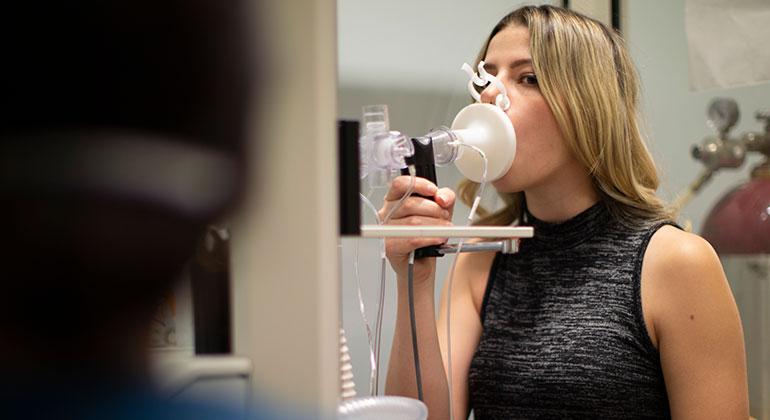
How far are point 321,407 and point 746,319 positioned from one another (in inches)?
65.6

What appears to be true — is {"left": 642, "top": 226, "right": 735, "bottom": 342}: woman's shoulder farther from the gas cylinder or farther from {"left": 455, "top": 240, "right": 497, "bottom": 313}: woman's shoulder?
the gas cylinder

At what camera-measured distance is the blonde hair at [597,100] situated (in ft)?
3.58

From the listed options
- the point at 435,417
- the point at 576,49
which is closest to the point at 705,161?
the point at 576,49

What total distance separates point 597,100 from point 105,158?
0.97 m

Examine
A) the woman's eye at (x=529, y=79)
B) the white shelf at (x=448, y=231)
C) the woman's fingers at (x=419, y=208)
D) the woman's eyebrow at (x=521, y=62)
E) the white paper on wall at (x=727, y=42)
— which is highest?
the white paper on wall at (x=727, y=42)

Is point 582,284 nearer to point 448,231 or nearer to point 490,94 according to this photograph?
point 490,94

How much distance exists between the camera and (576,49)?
3.67 ft

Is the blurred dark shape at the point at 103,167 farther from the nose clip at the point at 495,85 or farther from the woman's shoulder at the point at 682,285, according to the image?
the woman's shoulder at the point at 682,285

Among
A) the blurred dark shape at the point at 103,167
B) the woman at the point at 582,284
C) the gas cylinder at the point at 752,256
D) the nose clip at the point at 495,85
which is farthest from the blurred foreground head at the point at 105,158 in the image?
the gas cylinder at the point at 752,256

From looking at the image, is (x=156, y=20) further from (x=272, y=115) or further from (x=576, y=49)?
(x=576, y=49)

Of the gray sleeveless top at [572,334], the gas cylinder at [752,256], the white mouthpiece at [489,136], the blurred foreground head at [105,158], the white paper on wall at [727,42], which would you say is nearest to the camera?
the blurred foreground head at [105,158]

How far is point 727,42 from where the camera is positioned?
5.54 feet

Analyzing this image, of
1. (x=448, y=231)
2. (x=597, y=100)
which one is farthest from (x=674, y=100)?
(x=448, y=231)

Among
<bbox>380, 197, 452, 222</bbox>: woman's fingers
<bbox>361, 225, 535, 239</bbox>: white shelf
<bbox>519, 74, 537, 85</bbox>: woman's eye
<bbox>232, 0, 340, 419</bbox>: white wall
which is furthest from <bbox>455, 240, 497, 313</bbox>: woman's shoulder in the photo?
<bbox>232, 0, 340, 419</bbox>: white wall
